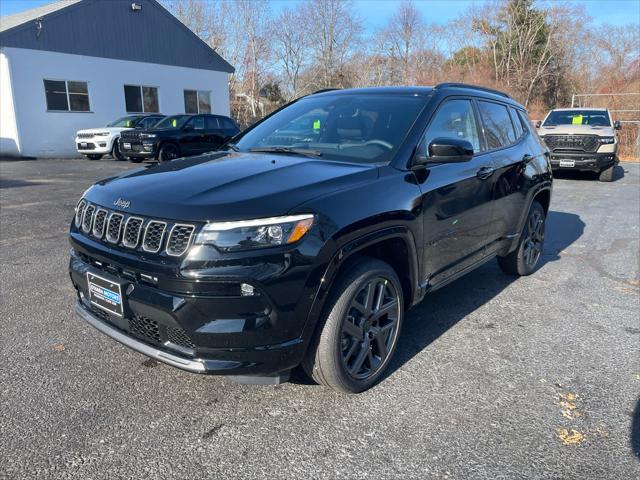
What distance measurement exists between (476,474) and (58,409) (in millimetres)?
2211

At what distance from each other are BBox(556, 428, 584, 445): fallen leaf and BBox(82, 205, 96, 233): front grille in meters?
2.82

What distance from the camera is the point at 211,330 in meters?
2.38

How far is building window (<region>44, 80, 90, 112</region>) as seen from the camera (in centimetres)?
1909

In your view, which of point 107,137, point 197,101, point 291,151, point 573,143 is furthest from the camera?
point 197,101

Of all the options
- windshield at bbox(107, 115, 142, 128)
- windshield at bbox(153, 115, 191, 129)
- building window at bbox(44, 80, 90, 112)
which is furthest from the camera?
building window at bbox(44, 80, 90, 112)

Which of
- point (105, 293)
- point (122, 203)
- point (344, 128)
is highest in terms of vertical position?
point (344, 128)

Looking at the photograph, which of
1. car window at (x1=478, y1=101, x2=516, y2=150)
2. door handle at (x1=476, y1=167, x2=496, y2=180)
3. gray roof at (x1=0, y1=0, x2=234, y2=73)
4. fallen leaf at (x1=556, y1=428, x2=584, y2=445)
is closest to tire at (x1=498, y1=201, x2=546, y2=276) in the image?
car window at (x1=478, y1=101, x2=516, y2=150)

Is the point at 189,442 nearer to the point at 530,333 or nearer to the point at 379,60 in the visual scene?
the point at 530,333

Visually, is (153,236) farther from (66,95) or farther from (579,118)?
(66,95)

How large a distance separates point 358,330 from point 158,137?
44.3 ft

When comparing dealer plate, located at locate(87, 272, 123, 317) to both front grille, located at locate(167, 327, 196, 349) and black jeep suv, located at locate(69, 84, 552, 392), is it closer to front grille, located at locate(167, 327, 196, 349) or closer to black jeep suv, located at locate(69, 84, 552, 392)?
black jeep suv, located at locate(69, 84, 552, 392)

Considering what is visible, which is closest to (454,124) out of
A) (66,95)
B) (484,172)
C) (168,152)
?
(484,172)

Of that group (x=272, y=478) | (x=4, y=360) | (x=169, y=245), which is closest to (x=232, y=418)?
(x=272, y=478)

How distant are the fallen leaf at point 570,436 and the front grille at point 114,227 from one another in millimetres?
2535
